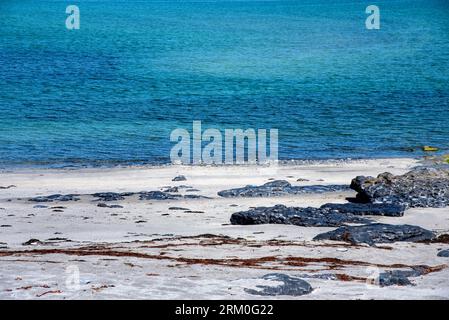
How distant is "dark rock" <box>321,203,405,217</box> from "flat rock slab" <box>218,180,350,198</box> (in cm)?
309

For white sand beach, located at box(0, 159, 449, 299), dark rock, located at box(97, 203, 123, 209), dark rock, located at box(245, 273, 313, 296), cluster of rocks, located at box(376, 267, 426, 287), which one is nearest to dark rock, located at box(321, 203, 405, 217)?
white sand beach, located at box(0, 159, 449, 299)

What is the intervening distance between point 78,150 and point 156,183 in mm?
9615

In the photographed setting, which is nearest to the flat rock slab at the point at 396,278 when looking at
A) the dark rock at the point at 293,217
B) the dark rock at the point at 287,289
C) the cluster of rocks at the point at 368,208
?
the dark rock at the point at 287,289

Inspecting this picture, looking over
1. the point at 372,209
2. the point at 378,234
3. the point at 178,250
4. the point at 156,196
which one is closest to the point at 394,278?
the point at 378,234

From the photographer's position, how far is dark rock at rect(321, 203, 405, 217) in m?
18.6

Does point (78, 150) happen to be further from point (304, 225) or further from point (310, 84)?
point (310, 84)

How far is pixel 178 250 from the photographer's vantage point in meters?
14.8

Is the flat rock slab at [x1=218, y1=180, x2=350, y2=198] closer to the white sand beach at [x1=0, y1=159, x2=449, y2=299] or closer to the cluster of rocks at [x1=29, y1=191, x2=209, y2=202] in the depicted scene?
the white sand beach at [x1=0, y1=159, x2=449, y2=299]

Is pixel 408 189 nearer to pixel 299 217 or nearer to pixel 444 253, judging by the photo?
pixel 299 217

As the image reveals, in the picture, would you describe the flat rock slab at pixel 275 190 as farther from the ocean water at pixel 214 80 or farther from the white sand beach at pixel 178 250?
the ocean water at pixel 214 80

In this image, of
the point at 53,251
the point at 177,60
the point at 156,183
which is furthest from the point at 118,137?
the point at 177,60

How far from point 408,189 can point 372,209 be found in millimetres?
1624

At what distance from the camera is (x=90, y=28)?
8331 centimetres

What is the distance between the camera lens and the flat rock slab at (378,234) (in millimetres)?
15594
